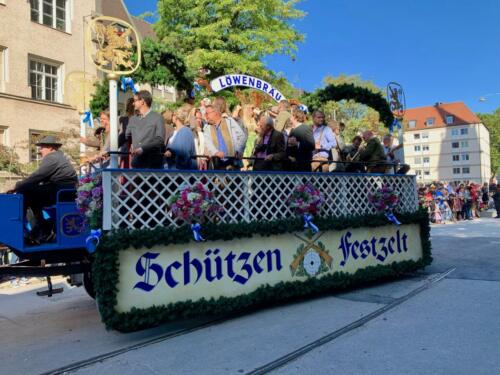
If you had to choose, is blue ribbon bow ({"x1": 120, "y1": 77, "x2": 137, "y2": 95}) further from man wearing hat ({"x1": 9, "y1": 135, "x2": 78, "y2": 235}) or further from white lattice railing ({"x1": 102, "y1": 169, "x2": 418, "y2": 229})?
white lattice railing ({"x1": 102, "y1": 169, "x2": 418, "y2": 229})

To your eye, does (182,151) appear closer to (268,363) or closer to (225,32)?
(268,363)

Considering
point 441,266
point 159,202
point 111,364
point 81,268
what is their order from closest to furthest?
point 111,364 → point 159,202 → point 81,268 → point 441,266

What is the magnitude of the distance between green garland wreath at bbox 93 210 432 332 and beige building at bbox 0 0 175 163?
13.1 metres

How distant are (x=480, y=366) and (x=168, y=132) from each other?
483cm

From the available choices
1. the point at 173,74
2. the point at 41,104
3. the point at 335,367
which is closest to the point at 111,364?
the point at 335,367

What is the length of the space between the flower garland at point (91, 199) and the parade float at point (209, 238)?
0.01 m

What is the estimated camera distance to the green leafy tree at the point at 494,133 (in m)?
84.7

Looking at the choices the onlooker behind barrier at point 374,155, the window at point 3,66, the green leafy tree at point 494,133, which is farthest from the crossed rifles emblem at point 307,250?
the green leafy tree at point 494,133

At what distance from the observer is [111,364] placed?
13.1 feet

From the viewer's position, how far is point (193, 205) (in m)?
4.95

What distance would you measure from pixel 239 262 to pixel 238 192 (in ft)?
2.85

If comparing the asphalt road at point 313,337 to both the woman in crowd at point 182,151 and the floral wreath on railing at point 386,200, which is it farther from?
the woman in crowd at point 182,151

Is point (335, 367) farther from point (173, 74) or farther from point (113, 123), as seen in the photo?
point (173, 74)

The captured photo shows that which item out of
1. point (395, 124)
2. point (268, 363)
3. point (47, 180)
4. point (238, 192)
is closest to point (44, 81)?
point (47, 180)
